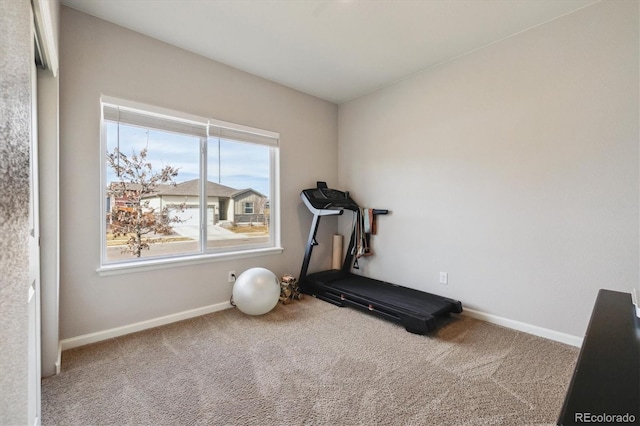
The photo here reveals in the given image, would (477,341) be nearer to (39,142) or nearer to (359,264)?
(359,264)

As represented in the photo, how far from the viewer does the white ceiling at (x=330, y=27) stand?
215cm

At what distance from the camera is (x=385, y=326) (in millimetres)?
2645

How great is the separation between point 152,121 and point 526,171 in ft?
11.1

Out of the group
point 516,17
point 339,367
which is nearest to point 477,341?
point 339,367

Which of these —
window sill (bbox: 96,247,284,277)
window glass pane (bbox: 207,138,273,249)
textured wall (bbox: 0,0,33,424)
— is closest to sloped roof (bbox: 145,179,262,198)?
window glass pane (bbox: 207,138,273,249)

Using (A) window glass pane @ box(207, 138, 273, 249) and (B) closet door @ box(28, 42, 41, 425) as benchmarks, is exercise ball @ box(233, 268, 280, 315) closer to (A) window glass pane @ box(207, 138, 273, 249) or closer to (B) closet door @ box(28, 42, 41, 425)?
(A) window glass pane @ box(207, 138, 273, 249)

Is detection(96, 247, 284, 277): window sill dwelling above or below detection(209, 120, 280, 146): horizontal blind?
below

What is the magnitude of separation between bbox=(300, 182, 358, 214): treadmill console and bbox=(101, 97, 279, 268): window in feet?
1.47

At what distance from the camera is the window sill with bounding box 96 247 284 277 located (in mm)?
2377

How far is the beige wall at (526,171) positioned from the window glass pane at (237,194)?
62.1 inches

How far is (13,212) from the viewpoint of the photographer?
2.54 feet

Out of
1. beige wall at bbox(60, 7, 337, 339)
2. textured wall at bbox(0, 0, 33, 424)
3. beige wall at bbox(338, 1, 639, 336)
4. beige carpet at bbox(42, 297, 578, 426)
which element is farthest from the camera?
beige wall at bbox(60, 7, 337, 339)

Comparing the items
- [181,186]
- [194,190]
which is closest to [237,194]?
[194,190]

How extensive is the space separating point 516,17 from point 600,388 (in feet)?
9.01
